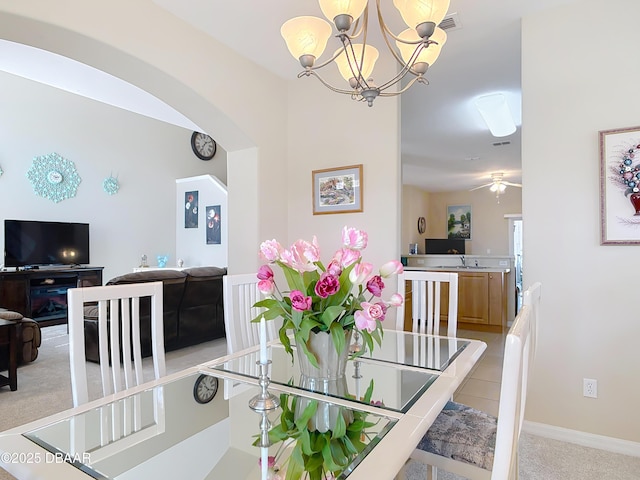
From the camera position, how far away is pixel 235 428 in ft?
3.78

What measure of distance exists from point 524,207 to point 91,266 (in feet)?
20.9

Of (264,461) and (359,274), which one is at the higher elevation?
(359,274)

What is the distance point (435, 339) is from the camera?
2.04m

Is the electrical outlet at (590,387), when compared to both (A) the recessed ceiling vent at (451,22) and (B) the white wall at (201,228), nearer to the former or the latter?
(A) the recessed ceiling vent at (451,22)

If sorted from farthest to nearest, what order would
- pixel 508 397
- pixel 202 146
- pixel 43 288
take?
pixel 202 146, pixel 43 288, pixel 508 397

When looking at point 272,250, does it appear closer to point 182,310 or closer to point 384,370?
point 384,370

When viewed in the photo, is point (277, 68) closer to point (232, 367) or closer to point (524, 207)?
point (524, 207)

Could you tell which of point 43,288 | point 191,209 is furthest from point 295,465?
point 191,209

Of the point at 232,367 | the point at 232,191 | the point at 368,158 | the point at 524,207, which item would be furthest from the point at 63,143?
the point at 524,207

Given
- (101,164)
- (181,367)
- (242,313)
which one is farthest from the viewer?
(101,164)

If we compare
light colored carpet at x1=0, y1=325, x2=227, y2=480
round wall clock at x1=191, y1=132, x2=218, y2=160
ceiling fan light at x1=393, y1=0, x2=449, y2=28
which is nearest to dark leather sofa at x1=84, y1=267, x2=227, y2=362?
light colored carpet at x1=0, y1=325, x2=227, y2=480

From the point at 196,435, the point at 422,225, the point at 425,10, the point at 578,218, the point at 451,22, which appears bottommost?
the point at 196,435

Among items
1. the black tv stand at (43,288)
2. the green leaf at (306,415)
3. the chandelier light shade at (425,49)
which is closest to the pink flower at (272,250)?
the green leaf at (306,415)

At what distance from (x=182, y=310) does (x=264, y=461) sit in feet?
11.5
